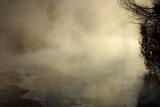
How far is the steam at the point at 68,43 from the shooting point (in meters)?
18.0

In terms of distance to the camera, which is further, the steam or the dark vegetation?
the steam

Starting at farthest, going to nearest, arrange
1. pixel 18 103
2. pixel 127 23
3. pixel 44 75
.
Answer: pixel 127 23, pixel 44 75, pixel 18 103

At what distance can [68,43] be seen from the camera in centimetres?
1938

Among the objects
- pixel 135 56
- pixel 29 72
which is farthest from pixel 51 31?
pixel 135 56

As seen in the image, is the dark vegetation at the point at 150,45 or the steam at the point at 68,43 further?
the steam at the point at 68,43

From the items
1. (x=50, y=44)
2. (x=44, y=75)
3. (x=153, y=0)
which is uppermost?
(x=153, y=0)

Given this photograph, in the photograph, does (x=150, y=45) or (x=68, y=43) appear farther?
(x=68, y=43)

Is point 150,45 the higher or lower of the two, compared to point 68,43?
lower

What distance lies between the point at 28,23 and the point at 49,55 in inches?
73.1

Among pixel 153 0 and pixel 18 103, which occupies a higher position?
pixel 153 0

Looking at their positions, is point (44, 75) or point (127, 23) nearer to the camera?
point (44, 75)

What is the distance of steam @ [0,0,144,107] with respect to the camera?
1805 centimetres

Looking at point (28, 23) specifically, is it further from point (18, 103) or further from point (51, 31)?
point (18, 103)

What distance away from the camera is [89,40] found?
767 inches
